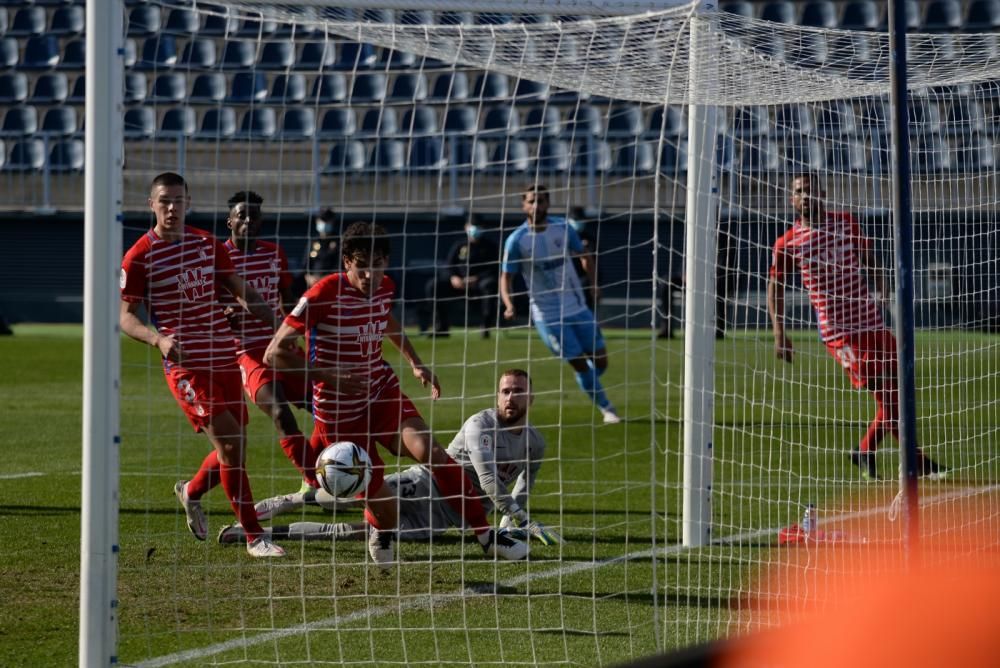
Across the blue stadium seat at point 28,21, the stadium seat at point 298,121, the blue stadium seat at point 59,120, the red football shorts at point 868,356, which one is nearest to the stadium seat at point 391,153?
the stadium seat at point 298,121

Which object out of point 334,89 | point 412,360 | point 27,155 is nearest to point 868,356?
point 412,360

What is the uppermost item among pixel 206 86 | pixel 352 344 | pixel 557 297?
pixel 206 86

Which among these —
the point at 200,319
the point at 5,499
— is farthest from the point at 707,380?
the point at 5,499

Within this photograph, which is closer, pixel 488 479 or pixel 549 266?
pixel 488 479

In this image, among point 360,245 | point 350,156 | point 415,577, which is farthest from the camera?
point 350,156

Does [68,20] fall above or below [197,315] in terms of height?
above

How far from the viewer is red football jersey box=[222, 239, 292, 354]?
7.39 meters

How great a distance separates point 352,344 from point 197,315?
30.2 inches

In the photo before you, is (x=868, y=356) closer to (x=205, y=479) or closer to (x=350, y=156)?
(x=205, y=479)

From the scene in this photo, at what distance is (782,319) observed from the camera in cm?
802

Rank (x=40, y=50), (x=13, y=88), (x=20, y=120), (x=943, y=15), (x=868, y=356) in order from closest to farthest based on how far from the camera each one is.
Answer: (x=868, y=356)
(x=943, y=15)
(x=20, y=120)
(x=13, y=88)
(x=40, y=50)

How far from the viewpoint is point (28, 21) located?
27.2 m

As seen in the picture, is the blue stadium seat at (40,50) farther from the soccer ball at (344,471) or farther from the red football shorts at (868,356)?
the soccer ball at (344,471)

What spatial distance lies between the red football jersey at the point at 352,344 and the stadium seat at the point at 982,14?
69.4 ft
